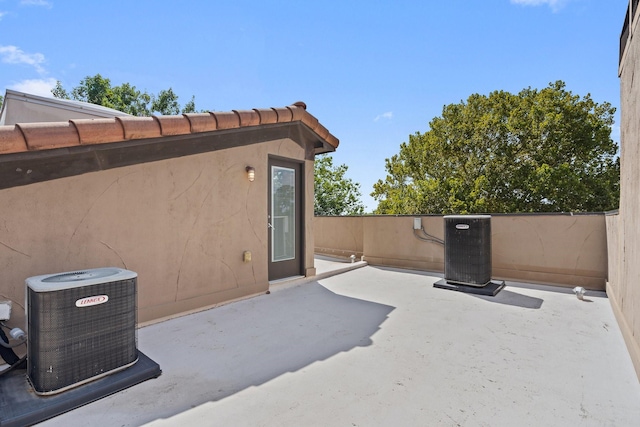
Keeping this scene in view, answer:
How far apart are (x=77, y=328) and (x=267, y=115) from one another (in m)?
3.64

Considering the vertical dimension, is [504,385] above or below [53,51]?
below

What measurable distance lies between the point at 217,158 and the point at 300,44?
7.48 m

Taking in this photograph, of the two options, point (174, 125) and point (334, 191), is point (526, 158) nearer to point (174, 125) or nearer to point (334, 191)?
point (334, 191)

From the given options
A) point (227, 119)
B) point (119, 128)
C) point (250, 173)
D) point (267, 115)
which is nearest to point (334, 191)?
point (267, 115)

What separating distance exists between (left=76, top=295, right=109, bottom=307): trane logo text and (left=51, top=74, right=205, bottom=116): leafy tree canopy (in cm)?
2424

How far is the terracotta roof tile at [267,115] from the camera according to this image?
475 cm

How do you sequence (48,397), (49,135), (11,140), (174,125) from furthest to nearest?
1. (174,125)
2. (49,135)
3. (11,140)
4. (48,397)

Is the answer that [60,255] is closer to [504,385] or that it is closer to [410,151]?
[504,385]

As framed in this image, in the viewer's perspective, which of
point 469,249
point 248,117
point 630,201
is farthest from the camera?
point 469,249

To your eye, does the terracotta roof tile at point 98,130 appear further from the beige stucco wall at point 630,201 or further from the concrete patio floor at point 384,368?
the beige stucco wall at point 630,201

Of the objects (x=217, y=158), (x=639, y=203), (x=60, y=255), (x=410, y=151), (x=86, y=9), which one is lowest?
(x=60, y=255)

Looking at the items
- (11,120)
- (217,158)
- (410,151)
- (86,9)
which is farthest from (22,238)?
(410,151)

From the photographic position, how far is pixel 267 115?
15.9 ft

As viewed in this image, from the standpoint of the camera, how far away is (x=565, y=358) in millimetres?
2807
